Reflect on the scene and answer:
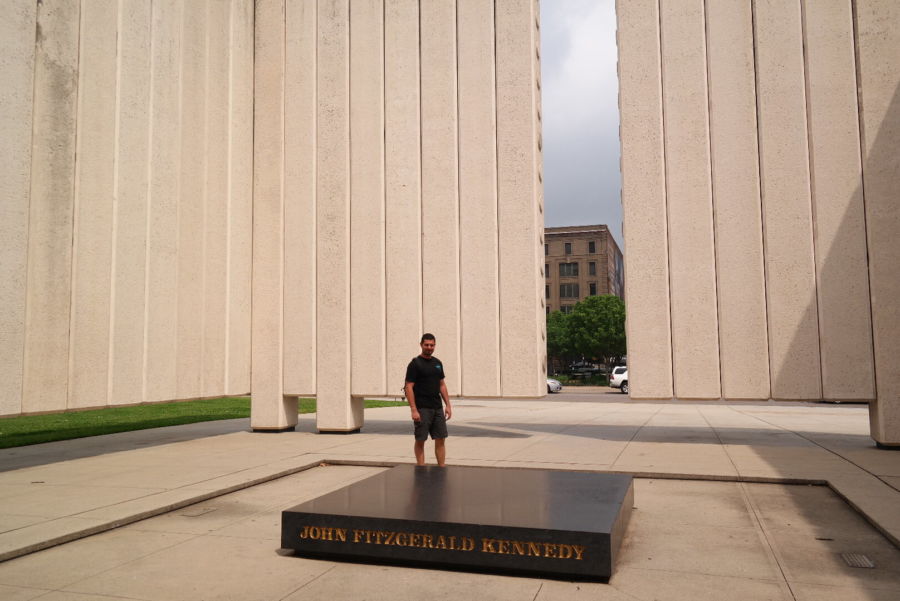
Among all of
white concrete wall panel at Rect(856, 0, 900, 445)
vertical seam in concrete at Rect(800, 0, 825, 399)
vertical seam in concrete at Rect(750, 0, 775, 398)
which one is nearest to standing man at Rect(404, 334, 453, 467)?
vertical seam in concrete at Rect(750, 0, 775, 398)

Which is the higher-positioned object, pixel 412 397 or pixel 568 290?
pixel 568 290

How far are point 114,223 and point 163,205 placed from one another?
51.6 inches

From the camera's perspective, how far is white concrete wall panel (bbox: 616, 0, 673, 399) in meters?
13.4

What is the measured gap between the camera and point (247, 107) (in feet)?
52.6

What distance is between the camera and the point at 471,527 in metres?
5.62

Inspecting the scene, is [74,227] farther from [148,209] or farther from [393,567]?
[393,567]

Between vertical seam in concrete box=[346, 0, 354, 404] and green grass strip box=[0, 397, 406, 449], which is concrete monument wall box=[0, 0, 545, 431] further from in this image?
green grass strip box=[0, 397, 406, 449]

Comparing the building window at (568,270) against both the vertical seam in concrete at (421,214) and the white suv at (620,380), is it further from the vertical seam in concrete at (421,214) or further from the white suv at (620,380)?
the vertical seam in concrete at (421,214)

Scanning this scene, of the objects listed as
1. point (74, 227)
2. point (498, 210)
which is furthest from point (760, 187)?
point (74, 227)

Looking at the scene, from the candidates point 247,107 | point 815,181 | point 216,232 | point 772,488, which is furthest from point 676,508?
point 247,107

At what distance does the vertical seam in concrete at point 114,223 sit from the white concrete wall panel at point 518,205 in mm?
7561

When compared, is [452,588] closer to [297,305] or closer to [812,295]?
[812,295]

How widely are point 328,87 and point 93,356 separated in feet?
26.3

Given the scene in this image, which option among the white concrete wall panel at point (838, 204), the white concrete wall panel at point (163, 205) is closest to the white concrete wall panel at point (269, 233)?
the white concrete wall panel at point (163, 205)
